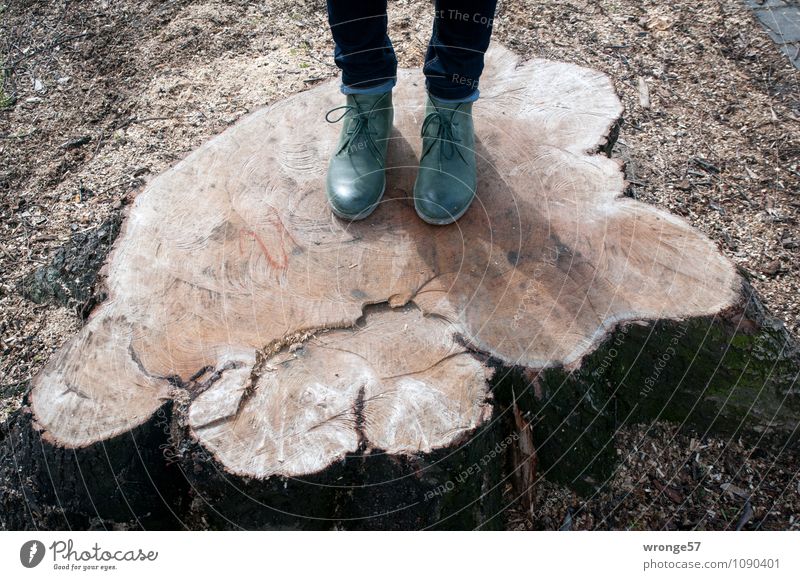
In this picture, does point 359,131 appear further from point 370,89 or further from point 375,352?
point 375,352

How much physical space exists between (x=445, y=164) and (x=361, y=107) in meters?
0.32

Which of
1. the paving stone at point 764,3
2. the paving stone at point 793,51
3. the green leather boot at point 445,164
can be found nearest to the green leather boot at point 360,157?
the green leather boot at point 445,164

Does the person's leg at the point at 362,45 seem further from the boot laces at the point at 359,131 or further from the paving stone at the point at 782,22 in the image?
the paving stone at the point at 782,22

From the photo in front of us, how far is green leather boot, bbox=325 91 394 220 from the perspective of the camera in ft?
5.45

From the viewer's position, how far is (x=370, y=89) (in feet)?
5.97

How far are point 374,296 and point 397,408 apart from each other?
299mm

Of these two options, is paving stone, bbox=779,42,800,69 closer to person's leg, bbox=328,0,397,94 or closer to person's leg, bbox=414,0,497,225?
person's leg, bbox=414,0,497,225

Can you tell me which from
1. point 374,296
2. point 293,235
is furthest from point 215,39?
point 374,296

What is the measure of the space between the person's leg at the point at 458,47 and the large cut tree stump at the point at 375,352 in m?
0.24

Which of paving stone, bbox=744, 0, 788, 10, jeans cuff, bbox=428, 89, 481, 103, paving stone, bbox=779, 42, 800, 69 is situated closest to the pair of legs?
jeans cuff, bbox=428, 89, 481, 103

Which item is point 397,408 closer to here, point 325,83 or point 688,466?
point 688,466
